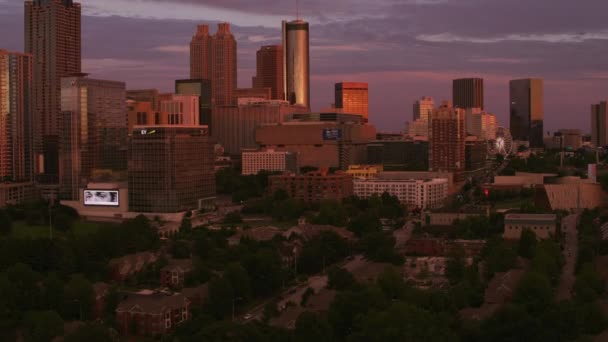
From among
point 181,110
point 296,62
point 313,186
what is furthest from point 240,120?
point 313,186

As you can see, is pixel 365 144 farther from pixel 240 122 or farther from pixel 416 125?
pixel 416 125

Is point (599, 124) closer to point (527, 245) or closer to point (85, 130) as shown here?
point (85, 130)

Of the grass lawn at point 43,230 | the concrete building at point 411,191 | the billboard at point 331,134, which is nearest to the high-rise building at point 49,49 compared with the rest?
the billboard at point 331,134

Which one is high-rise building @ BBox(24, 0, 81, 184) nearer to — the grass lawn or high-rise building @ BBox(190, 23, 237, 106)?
the grass lawn

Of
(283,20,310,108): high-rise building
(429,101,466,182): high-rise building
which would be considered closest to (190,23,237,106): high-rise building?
(283,20,310,108): high-rise building

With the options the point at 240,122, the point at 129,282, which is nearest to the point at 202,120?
the point at 240,122
